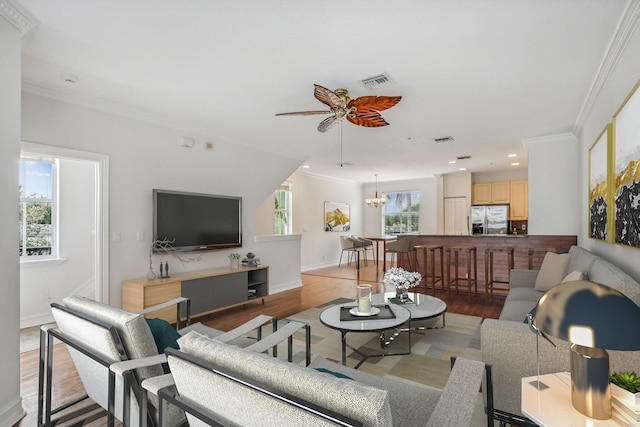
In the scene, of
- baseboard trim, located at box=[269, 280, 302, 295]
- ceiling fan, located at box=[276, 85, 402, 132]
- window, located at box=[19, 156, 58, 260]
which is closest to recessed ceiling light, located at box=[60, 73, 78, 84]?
ceiling fan, located at box=[276, 85, 402, 132]

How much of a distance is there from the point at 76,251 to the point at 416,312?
4.59m

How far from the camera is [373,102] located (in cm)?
288

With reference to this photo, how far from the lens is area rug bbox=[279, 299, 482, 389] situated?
262 cm

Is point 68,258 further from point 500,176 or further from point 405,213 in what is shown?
point 500,176

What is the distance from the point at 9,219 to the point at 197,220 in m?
2.36

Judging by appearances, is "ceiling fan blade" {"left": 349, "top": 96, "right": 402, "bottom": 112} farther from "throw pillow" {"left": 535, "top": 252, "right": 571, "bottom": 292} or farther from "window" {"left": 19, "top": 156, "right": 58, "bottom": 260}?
"window" {"left": 19, "top": 156, "right": 58, "bottom": 260}

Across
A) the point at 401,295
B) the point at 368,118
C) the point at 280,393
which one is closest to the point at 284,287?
the point at 401,295

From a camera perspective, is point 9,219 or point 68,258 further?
point 68,258

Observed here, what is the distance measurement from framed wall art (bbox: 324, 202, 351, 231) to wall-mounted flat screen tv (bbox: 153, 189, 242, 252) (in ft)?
14.2

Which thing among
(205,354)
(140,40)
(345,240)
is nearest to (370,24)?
(140,40)

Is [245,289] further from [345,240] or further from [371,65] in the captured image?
[345,240]

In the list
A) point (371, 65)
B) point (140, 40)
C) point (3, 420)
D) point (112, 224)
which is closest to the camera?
point (3, 420)

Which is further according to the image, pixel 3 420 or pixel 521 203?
pixel 521 203

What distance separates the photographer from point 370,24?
217cm
